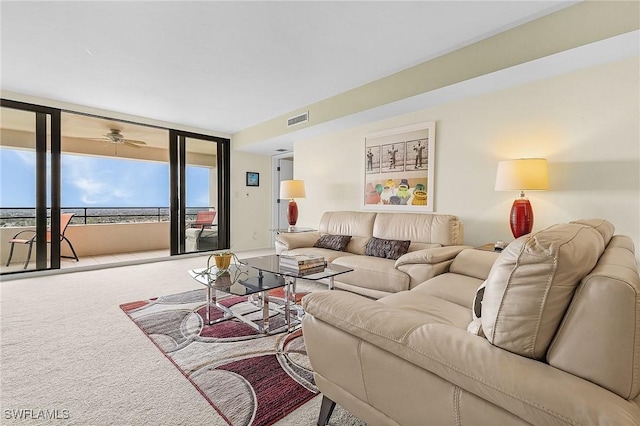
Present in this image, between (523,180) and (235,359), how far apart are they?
2.60 metres

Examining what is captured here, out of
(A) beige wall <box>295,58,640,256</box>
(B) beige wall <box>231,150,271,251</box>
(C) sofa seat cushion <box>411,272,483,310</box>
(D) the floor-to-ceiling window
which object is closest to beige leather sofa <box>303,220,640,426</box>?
(C) sofa seat cushion <box>411,272,483,310</box>

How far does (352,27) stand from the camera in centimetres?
242

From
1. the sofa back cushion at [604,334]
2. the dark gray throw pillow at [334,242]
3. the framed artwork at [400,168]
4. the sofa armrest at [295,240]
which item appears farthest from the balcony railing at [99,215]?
the sofa back cushion at [604,334]

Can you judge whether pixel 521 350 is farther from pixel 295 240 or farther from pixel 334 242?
pixel 295 240

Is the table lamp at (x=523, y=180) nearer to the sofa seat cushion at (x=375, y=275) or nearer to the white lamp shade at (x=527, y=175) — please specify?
the white lamp shade at (x=527, y=175)

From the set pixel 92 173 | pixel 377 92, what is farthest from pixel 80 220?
pixel 377 92

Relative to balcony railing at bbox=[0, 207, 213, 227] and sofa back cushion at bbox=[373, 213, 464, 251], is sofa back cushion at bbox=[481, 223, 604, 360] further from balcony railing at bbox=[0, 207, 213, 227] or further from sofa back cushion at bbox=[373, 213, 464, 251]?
balcony railing at bbox=[0, 207, 213, 227]

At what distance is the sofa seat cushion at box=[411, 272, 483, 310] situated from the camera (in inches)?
76.6

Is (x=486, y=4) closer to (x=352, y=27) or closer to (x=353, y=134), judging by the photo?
(x=352, y=27)

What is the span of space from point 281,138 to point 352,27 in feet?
9.39

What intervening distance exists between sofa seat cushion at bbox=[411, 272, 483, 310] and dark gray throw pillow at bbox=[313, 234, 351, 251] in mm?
1604

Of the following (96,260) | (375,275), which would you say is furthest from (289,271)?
(96,260)

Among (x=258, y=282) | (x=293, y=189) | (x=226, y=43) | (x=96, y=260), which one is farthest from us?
(x=96, y=260)

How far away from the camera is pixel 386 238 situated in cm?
366
